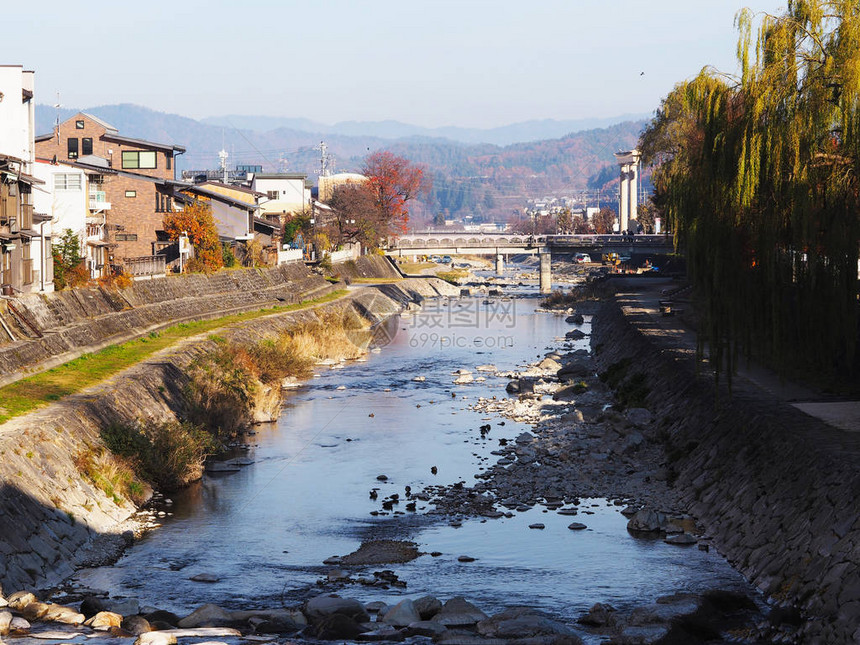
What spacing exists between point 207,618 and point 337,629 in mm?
2605

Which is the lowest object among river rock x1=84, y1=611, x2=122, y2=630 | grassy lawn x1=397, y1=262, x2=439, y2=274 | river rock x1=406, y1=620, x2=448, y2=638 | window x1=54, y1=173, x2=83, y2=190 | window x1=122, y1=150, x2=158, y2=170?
river rock x1=406, y1=620, x2=448, y2=638

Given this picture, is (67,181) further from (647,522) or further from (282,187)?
(282,187)

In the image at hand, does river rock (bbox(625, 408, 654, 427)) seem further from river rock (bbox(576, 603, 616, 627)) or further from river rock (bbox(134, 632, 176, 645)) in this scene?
river rock (bbox(134, 632, 176, 645))

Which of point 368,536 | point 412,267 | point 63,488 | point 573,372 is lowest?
point 368,536

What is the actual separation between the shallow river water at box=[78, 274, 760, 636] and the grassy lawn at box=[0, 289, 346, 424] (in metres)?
5.30

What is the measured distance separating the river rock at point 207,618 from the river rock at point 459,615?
4.06 metres

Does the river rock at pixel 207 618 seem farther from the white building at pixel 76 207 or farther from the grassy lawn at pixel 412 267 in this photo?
the grassy lawn at pixel 412 267

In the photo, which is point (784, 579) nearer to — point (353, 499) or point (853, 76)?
point (853, 76)

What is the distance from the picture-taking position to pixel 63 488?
998 inches

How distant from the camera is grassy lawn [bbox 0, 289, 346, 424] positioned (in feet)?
99.1

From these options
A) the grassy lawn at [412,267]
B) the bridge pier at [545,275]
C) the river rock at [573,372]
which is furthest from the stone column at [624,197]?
the river rock at [573,372]

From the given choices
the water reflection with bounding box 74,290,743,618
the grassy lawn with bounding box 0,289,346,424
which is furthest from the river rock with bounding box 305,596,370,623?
the grassy lawn with bounding box 0,289,346,424

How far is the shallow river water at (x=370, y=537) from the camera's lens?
72.2ft

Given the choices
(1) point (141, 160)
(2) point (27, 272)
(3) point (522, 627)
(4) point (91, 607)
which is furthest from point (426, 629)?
(1) point (141, 160)
